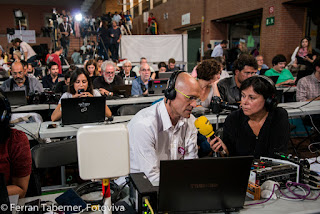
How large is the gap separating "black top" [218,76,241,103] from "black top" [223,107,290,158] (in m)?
1.50


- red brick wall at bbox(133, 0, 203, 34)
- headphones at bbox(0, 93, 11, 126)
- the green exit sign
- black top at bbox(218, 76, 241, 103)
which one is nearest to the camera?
headphones at bbox(0, 93, 11, 126)

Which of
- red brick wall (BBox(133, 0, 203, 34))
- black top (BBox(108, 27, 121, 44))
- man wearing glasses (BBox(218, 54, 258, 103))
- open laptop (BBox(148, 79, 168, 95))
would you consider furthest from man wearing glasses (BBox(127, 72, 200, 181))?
red brick wall (BBox(133, 0, 203, 34))

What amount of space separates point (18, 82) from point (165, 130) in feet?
11.9

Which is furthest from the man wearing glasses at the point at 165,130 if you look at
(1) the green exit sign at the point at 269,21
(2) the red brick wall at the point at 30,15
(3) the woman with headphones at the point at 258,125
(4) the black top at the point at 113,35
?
(2) the red brick wall at the point at 30,15

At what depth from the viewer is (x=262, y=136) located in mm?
2139

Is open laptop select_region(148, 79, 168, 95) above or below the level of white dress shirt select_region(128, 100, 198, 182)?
above

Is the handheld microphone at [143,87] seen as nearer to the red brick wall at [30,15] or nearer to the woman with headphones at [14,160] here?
the woman with headphones at [14,160]

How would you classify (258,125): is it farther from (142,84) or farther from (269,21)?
(269,21)

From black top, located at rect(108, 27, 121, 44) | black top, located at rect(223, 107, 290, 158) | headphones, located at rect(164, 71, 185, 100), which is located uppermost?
black top, located at rect(108, 27, 121, 44)

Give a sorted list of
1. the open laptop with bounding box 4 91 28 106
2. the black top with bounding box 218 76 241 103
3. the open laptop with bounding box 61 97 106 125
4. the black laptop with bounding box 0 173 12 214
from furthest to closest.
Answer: the open laptop with bounding box 4 91 28 106, the black top with bounding box 218 76 241 103, the open laptop with bounding box 61 97 106 125, the black laptop with bounding box 0 173 12 214

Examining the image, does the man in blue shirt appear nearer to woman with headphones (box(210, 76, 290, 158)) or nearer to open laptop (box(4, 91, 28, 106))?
open laptop (box(4, 91, 28, 106))

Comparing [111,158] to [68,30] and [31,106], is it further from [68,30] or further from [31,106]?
[68,30]

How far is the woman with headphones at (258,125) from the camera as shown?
2105 mm

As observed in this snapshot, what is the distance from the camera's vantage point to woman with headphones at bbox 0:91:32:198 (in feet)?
4.94
